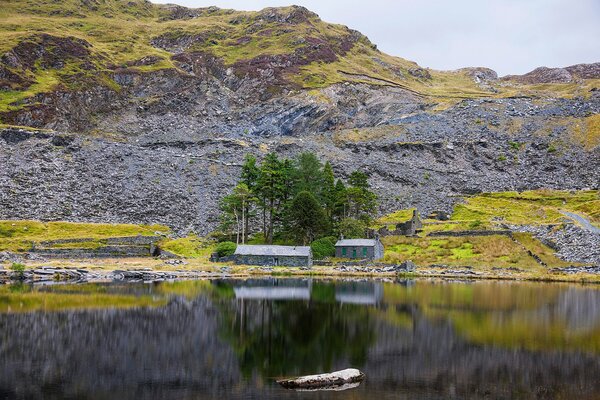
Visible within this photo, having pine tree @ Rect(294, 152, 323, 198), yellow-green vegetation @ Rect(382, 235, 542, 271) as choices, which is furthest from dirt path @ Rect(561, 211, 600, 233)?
pine tree @ Rect(294, 152, 323, 198)

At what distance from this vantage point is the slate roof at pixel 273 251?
7919cm

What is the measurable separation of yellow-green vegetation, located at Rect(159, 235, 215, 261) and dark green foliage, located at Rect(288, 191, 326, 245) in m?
14.2

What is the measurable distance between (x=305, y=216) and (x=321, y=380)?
6410 cm

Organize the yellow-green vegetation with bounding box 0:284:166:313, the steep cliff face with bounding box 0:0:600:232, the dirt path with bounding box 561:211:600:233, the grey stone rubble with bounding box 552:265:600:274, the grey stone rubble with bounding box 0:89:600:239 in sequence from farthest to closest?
the steep cliff face with bounding box 0:0:600:232, the grey stone rubble with bounding box 0:89:600:239, the dirt path with bounding box 561:211:600:233, the grey stone rubble with bounding box 552:265:600:274, the yellow-green vegetation with bounding box 0:284:166:313

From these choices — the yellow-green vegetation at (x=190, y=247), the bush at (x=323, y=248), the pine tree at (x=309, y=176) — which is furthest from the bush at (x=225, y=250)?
the pine tree at (x=309, y=176)

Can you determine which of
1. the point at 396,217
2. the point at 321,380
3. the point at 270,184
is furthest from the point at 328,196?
the point at 321,380

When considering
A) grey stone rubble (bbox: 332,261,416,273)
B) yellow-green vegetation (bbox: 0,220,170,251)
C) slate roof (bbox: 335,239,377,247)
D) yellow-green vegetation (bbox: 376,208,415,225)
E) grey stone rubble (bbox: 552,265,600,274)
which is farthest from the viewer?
yellow-green vegetation (bbox: 376,208,415,225)

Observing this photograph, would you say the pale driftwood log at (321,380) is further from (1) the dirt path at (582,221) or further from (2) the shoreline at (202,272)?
(1) the dirt path at (582,221)

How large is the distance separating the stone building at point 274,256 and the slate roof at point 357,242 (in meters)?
7.13

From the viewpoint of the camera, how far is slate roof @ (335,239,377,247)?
3243 inches

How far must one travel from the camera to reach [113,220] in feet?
315

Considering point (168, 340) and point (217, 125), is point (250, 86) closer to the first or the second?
point (217, 125)

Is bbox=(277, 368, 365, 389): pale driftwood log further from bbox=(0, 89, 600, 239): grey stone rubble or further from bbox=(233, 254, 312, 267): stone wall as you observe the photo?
bbox=(0, 89, 600, 239): grey stone rubble

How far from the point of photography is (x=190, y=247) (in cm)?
8650
